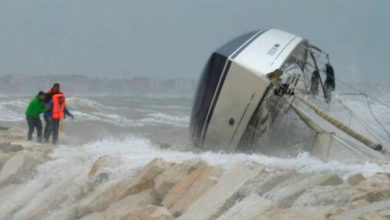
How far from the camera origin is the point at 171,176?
→ 6.94 m

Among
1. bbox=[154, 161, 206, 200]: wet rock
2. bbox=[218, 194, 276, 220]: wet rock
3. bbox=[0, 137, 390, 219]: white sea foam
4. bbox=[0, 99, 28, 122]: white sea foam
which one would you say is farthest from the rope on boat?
bbox=[0, 99, 28, 122]: white sea foam

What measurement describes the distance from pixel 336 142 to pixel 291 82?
59.3 inches

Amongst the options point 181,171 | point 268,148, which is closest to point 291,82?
point 268,148

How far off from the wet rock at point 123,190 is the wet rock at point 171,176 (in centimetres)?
16

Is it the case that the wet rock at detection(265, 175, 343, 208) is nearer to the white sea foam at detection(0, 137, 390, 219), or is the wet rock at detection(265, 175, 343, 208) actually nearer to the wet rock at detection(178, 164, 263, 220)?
the wet rock at detection(178, 164, 263, 220)

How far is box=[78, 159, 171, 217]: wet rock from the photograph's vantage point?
22.9ft

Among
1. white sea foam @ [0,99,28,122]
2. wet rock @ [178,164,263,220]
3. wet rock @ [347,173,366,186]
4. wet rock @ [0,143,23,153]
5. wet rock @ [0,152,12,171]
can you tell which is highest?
wet rock @ [347,173,366,186]

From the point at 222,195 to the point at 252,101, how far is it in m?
4.28

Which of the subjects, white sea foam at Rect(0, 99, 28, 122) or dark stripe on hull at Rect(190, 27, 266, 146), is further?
white sea foam at Rect(0, 99, 28, 122)

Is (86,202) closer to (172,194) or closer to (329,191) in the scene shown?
(172,194)

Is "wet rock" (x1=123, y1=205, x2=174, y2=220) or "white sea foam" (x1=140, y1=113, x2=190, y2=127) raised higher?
"wet rock" (x1=123, y1=205, x2=174, y2=220)

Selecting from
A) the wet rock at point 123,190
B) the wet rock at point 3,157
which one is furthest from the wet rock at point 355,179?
the wet rock at point 3,157

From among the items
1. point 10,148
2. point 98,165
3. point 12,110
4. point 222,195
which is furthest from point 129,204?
point 12,110

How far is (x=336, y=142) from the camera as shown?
30.8 ft
